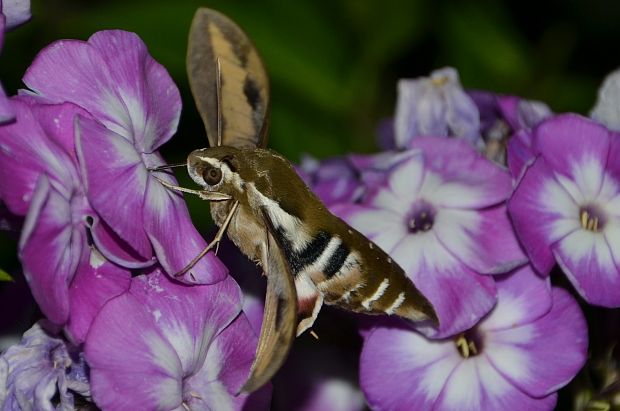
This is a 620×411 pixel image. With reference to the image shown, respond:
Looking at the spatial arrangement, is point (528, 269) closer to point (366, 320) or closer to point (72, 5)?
point (366, 320)

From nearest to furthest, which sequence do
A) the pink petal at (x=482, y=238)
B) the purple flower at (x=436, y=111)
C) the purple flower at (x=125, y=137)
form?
the purple flower at (x=125, y=137) < the pink petal at (x=482, y=238) < the purple flower at (x=436, y=111)

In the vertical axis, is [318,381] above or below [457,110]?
below

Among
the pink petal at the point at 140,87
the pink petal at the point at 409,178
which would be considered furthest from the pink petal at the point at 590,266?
the pink petal at the point at 140,87

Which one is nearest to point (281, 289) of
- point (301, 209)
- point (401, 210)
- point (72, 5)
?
point (301, 209)

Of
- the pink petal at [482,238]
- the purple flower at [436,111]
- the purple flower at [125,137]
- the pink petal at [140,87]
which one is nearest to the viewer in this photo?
the purple flower at [125,137]

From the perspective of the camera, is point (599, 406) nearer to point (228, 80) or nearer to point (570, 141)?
point (570, 141)

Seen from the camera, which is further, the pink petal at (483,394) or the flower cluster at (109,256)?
the pink petal at (483,394)

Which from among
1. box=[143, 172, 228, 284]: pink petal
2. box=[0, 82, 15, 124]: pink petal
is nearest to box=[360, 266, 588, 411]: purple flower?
box=[143, 172, 228, 284]: pink petal

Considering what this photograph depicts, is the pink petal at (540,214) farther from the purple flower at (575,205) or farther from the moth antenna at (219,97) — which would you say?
the moth antenna at (219,97)
